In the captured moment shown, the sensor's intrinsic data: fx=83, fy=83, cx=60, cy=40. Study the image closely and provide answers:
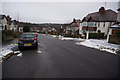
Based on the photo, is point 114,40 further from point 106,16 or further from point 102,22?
point 106,16

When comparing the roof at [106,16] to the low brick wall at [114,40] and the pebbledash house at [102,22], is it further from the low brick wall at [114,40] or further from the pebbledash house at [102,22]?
the low brick wall at [114,40]

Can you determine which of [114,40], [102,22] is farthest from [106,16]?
[114,40]

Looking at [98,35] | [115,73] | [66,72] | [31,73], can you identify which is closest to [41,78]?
[31,73]

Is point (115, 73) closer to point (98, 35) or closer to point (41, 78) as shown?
point (41, 78)

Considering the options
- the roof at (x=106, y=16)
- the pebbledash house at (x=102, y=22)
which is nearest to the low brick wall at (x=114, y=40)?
the pebbledash house at (x=102, y=22)

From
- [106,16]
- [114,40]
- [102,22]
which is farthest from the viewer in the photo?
[106,16]

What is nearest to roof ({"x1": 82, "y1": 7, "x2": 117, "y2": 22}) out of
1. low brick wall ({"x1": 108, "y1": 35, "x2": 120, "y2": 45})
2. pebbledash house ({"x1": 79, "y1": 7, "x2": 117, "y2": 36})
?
pebbledash house ({"x1": 79, "y1": 7, "x2": 117, "y2": 36})

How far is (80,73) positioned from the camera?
152 inches

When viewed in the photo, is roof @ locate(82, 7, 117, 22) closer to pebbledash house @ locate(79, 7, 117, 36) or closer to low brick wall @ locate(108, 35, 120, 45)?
pebbledash house @ locate(79, 7, 117, 36)

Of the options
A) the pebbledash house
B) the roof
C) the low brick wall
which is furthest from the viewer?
the roof

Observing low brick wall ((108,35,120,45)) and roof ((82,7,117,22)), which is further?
roof ((82,7,117,22))

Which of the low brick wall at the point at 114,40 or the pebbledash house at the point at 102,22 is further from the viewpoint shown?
the pebbledash house at the point at 102,22

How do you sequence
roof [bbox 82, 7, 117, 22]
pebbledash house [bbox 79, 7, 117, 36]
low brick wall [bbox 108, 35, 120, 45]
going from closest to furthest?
low brick wall [bbox 108, 35, 120, 45] → pebbledash house [bbox 79, 7, 117, 36] → roof [bbox 82, 7, 117, 22]

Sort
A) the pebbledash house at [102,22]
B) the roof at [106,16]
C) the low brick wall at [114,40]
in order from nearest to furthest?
the low brick wall at [114,40]
the pebbledash house at [102,22]
the roof at [106,16]
